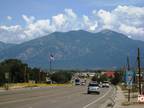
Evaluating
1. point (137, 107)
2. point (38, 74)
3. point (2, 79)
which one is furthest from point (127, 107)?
point (38, 74)

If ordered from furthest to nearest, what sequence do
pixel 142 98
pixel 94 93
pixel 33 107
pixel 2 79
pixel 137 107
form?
pixel 2 79, pixel 94 93, pixel 142 98, pixel 137 107, pixel 33 107

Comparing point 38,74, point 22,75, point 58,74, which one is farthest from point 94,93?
point 58,74

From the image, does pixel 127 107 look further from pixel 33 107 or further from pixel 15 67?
pixel 15 67

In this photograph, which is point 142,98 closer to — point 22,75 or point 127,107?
point 127,107

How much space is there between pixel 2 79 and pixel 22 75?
88.0ft

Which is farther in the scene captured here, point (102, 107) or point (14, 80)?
point (14, 80)

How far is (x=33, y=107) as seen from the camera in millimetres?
31484

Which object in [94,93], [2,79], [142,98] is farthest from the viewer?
[2,79]

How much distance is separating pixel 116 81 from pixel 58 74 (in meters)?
22.7

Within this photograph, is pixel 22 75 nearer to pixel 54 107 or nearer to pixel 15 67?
pixel 15 67

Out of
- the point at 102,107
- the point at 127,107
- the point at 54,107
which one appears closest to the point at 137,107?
the point at 127,107

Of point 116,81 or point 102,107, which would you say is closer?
point 102,107

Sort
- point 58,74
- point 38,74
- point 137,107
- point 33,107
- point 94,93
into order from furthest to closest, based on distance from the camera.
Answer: point 58,74, point 38,74, point 94,93, point 137,107, point 33,107

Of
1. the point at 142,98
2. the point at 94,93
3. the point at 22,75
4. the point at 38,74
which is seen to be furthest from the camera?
the point at 38,74
